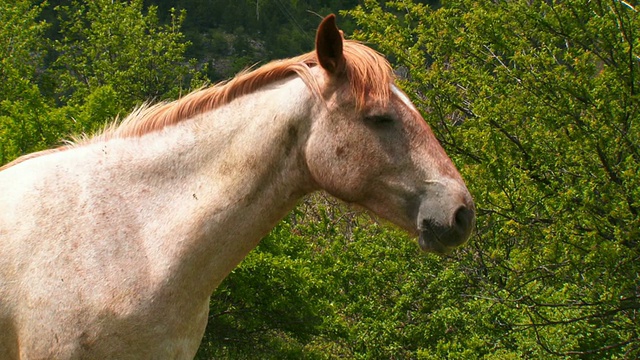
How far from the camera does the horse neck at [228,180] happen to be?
3729mm

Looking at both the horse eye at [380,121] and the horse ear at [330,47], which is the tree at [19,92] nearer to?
the horse ear at [330,47]

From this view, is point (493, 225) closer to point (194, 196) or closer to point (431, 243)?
point (431, 243)

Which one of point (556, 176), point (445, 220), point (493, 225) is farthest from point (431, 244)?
point (493, 225)

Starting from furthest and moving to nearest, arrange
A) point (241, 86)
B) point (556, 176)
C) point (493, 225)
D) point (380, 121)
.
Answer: point (493, 225)
point (556, 176)
point (241, 86)
point (380, 121)

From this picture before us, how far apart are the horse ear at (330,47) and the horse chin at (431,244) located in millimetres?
864

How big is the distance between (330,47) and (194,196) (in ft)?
3.02

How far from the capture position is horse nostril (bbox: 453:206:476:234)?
3586 mm

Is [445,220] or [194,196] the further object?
[194,196]

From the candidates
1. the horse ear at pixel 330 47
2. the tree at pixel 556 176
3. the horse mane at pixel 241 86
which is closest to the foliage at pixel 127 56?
the tree at pixel 556 176

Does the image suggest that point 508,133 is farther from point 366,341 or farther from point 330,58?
point 330,58

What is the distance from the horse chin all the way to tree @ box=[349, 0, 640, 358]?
144 inches

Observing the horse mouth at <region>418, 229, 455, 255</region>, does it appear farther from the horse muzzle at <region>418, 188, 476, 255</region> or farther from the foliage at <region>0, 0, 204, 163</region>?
the foliage at <region>0, 0, 204, 163</region>

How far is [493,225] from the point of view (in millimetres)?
9648

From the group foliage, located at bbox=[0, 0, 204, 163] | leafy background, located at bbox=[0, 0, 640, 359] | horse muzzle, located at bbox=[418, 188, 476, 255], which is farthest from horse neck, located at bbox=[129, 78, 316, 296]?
foliage, located at bbox=[0, 0, 204, 163]
